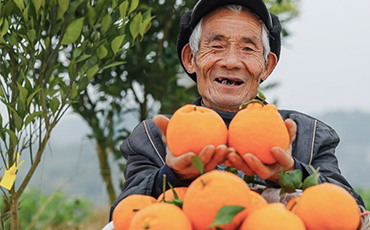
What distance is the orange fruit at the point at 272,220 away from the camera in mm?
903

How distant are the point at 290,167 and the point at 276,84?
2.49 metres

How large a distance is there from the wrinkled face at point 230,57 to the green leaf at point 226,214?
0.90 meters

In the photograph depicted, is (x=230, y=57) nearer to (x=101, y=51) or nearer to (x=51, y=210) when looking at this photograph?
(x=101, y=51)

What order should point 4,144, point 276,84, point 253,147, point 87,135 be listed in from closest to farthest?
point 253,147 → point 4,144 → point 87,135 → point 276,84

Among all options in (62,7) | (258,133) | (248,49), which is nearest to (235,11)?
(248,49)

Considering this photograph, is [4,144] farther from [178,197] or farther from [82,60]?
[178,197]

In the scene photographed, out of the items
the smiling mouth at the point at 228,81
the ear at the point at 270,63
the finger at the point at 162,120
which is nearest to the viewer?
the finger at the point at 162,120

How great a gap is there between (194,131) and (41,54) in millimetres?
1189

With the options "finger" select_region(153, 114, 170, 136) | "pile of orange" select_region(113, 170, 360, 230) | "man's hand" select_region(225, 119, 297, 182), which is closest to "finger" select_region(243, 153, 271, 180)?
"man's hand" select_region(225, 119, 297, 182)

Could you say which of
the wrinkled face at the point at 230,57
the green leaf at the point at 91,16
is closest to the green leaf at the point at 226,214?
the wrinkled face at the point at 230,57

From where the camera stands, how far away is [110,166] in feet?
11.4

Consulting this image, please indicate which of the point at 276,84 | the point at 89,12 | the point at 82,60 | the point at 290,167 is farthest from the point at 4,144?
the point at 276,84

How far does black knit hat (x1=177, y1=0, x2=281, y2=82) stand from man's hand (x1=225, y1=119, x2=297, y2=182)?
733 mm

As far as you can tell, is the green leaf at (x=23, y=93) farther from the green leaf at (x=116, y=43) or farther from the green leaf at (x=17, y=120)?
the green leaf at (x=116, y=43)
